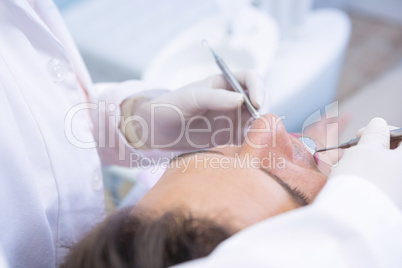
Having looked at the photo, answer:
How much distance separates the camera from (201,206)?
38 centimetres

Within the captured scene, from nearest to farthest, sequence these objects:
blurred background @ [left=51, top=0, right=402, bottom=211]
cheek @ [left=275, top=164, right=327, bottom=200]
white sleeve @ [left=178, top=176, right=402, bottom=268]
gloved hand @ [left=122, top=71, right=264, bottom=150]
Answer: white sleeve @ [left=178, top=176, right=402, bottom=268]
cheek @ [left=275, top=164, right=327, bottom=200]
gloved hand @ [left=122, top=71, right=264, bottom=150]
blurred background @ [left=51, top=0, right=402, bottom=211]

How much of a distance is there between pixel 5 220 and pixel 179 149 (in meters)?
0.39

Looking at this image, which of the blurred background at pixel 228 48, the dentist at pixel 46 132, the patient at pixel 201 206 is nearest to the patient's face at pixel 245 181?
the patient at pixel 201 206

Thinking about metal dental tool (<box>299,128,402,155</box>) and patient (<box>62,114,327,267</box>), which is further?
metal dental tool (<box>299,128,402,155</box>)

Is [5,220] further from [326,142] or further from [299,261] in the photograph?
[326,142]

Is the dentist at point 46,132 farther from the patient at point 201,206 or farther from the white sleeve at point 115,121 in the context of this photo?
the patient at point 201,206

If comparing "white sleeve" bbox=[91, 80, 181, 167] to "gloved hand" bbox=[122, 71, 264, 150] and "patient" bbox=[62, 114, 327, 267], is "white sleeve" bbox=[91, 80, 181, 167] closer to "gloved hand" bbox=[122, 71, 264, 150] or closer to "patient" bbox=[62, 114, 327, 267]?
"gloved hand" bbox=[122, 71, 264, 150]

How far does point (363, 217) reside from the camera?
0.33 metres

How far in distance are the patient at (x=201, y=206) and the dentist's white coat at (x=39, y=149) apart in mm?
191

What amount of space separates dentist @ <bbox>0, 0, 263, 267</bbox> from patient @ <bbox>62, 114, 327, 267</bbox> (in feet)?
0.63

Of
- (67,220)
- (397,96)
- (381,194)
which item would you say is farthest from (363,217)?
(397,96)

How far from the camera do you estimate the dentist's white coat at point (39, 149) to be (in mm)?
538

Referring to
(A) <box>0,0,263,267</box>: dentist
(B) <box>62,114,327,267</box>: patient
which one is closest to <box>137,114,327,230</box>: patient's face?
(B) <box>62,114,327,267</box>: patient

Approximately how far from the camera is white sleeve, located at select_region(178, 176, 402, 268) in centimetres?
31
